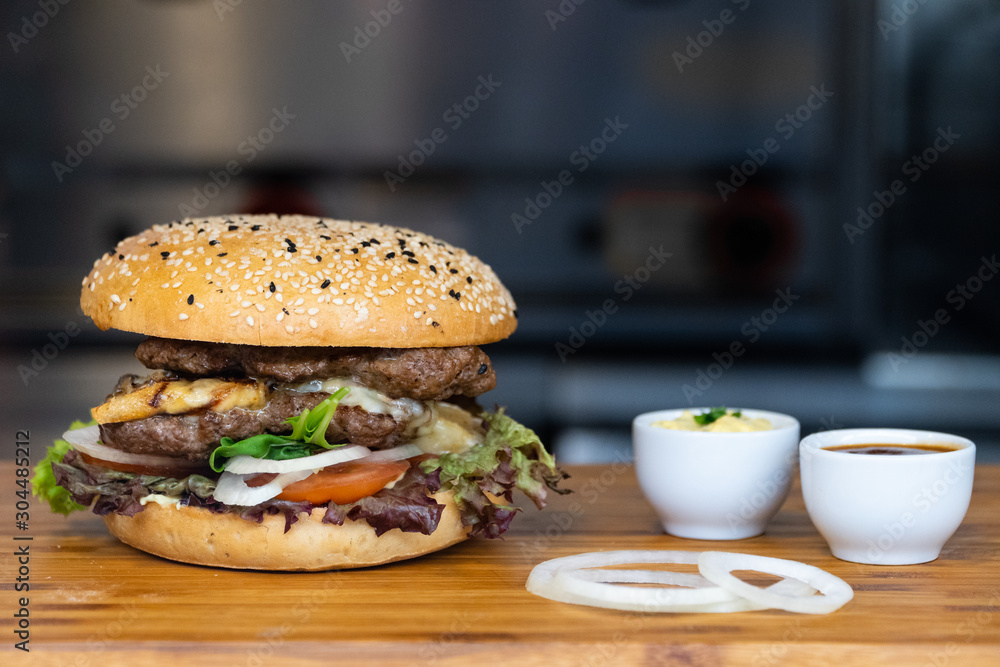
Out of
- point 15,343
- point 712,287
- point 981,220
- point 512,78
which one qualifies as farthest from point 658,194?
point 15,343

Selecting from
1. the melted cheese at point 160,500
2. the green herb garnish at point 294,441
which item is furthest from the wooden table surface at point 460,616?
the green herb garnish at point 294,441

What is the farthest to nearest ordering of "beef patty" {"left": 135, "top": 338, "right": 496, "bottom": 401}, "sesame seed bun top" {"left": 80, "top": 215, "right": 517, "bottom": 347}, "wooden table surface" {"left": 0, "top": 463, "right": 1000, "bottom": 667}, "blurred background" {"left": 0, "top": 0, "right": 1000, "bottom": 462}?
"blurred background" {"left": 0, "top": 0, "right": 1000, "bottom": 462}, "beef patty" {"left": 135, "top": 338, "right": 496, "bottom": 401}, "sesame seed bun top" {"left": 80, "top": 215, "right": 517, "bottom": 347}, "wooden table surface" {"left": 0, "top": 463, "right": 1000, "bottom": 667}

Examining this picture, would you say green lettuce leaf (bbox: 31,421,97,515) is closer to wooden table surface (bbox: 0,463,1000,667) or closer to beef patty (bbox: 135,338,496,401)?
wooden table surface (bbox: 0,463,1000,667)

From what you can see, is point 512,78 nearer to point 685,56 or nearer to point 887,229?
point 685,56

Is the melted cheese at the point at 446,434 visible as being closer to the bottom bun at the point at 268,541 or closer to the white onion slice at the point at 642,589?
the bottom bun at the point at 268,541

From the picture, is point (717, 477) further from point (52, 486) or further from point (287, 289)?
point (52, 486)

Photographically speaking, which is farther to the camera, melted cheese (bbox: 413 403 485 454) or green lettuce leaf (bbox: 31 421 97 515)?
green lettuce leaf (bbox: 31 421 97 515)

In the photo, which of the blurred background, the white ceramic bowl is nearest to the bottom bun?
the white ceramic bowl
